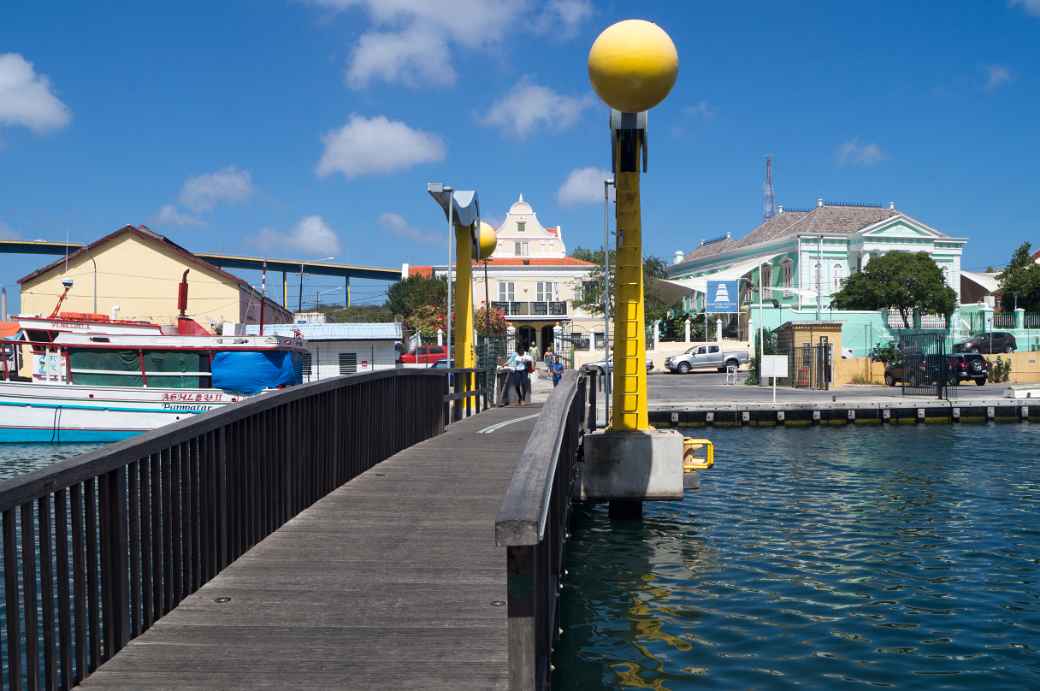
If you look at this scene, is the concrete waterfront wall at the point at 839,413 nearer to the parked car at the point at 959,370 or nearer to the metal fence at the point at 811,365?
the parked car at the point at 959,370

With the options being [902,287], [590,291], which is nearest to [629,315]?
[902,287]

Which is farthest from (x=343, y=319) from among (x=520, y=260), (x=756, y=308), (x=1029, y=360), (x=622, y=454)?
(x=622, y=454)

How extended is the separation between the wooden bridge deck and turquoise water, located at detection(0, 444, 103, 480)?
57.3 ft

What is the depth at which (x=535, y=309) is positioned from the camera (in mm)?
77188

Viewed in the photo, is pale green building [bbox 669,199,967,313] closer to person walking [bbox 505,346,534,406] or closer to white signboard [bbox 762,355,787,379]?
white signboard [bbox 762,355,787,379]

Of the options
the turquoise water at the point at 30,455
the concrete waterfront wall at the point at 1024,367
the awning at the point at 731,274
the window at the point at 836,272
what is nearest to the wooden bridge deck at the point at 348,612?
the turquoise water at the point at 30,455

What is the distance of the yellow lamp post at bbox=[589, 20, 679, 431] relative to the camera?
10922 mm

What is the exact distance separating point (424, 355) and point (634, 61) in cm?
4263

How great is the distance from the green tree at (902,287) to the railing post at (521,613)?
63598 mm

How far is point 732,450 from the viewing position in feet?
82.2

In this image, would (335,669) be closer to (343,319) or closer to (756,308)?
(756,308)

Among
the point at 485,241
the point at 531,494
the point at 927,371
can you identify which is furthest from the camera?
the point at 927,371

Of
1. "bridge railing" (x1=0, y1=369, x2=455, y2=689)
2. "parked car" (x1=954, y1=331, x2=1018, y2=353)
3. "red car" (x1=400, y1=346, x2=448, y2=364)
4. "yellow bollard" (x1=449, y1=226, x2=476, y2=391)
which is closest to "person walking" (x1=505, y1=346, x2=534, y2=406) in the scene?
"yellow bollard" (x1=449, y1=226, x2=476, y2=391)

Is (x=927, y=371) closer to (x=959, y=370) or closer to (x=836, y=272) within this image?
(x=959, y=370)
